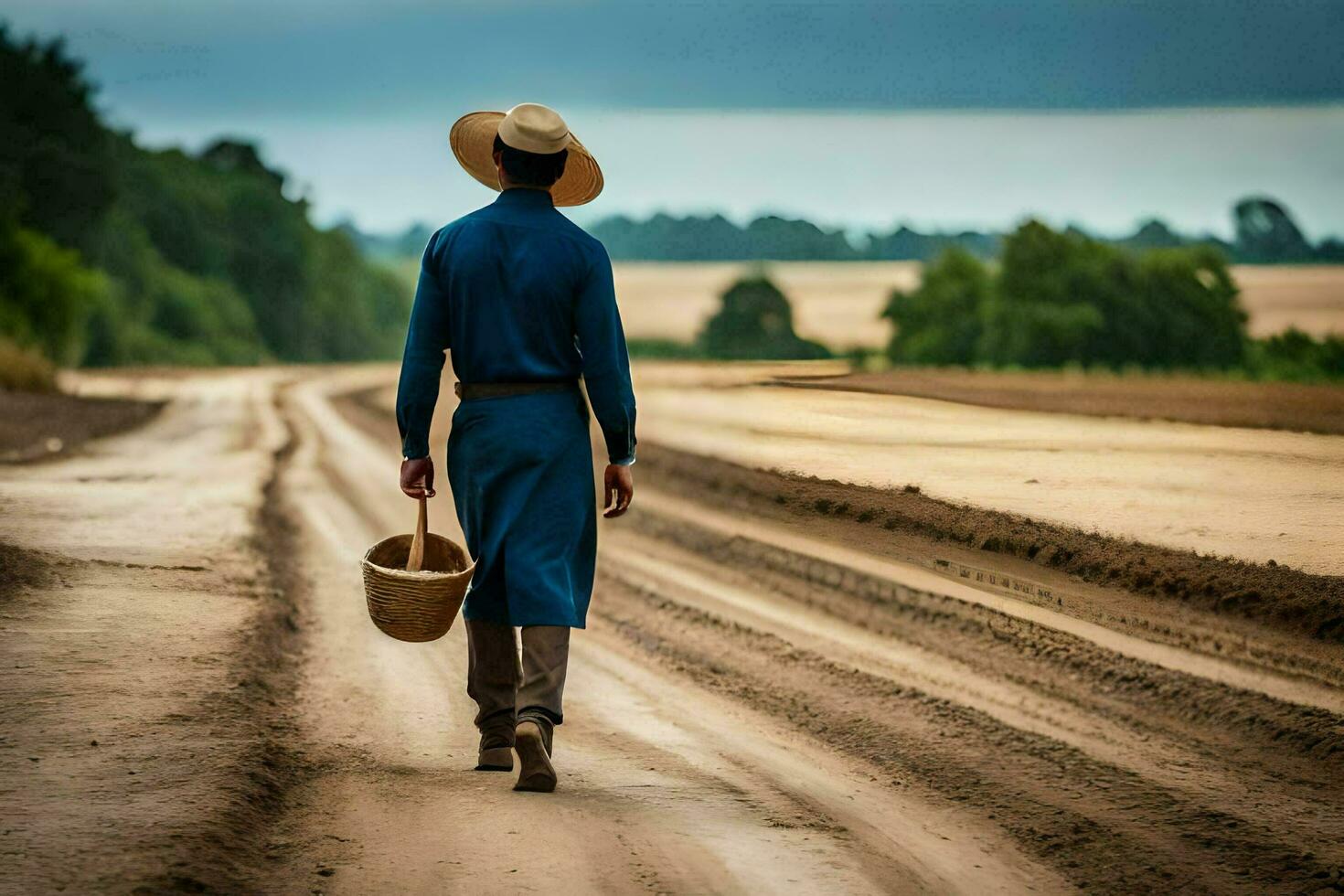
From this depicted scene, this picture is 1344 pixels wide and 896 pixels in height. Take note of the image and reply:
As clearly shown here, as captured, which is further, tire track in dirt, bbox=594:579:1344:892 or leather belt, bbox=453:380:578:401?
leather belt, bbox=453:380:578:401

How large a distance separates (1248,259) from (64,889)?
6794mm

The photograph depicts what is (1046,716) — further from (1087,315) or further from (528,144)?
(1087,315)

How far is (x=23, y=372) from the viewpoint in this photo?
27.6 m

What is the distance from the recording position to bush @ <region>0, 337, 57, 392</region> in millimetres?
27062

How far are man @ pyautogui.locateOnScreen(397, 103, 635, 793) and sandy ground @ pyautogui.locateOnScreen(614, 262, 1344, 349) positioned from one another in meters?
4.53

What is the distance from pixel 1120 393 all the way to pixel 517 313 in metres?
4.88

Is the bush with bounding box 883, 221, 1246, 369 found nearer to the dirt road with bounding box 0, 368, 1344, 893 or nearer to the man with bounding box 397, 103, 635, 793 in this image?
the dirt road with bounding box 0, 368, 1344, 893

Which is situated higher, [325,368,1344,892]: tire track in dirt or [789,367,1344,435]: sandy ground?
[789,367,1344,435]: sandy ground

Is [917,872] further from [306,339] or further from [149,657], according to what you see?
[306,339]

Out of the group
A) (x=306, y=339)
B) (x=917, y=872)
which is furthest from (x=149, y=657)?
(x=306, y=339)

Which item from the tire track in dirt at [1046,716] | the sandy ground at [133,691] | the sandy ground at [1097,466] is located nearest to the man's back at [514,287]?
the sandy ground at [133,691]

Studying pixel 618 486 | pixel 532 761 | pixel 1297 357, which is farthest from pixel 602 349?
pixel 1297 357

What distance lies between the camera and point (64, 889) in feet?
12.1

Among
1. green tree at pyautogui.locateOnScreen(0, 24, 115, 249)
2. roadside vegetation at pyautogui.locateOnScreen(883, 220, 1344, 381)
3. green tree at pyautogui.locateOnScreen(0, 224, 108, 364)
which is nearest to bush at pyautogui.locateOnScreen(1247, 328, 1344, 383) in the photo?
roadside vegetation at pyautogui.locateOnScreen(883, 220, 1344, 381)
